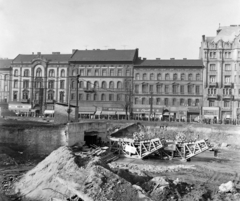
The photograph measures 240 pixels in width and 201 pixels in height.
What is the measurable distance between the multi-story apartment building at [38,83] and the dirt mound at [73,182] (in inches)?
2037

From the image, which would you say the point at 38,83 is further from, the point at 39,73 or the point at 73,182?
the point at 73,182

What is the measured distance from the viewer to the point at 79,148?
2412cm

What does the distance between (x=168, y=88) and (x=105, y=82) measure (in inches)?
568

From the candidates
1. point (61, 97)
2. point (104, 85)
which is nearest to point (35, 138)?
point (104, 85)

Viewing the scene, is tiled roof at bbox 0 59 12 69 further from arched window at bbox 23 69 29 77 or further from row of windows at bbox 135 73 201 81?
row of windows at bbox 135 73 201 81

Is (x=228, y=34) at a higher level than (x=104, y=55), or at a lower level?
higher

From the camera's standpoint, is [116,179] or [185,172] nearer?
[116,179]

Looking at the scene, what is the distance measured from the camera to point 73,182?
45.1ft

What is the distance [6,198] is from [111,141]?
53.6ft

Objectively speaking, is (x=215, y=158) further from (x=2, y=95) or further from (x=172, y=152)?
(x=2, y=95)

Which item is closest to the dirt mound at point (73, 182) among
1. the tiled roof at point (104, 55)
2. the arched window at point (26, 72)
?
the tiled roof at point (104, 55)

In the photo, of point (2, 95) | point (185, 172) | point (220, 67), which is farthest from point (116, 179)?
point (2, 95)

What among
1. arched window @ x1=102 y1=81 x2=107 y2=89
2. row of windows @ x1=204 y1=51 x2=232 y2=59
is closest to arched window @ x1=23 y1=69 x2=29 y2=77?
arched window @ x1=102 y1=81 x2=107 y2=89

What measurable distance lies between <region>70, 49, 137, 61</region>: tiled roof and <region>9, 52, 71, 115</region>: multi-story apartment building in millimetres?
2901
